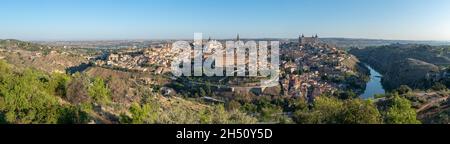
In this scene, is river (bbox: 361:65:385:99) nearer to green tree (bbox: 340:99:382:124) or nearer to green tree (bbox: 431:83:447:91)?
green tree (bbox: 431:83:447:91)

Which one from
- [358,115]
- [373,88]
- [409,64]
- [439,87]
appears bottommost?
[373,88]

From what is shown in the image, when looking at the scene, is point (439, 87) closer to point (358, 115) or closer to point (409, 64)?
point (409, 64)

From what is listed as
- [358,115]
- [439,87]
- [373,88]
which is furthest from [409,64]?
[358,115]

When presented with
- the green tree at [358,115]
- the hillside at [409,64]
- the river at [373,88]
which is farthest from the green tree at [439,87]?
the green tree at [358,115]

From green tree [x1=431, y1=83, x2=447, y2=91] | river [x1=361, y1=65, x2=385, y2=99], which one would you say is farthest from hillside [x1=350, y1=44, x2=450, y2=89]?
green tree [x1=431, y1=83, x2=447, y2=91]

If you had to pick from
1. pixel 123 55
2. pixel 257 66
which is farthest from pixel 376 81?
pixel 123 55

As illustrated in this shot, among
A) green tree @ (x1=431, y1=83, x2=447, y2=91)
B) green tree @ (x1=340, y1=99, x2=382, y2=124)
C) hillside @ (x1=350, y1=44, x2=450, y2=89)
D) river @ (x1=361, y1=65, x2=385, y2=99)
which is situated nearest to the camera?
green tree @ (x1=340, y1=99, x2=382, y2=124)

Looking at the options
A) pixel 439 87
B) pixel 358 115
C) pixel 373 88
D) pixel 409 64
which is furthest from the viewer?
pixel 409 64

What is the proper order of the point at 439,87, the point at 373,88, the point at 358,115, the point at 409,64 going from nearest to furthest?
the point at 358,115, the point at 439,87, the point at 373,88, the point at 409,64

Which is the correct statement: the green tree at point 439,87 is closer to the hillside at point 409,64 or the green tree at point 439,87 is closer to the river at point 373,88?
the hillside at point 409,64

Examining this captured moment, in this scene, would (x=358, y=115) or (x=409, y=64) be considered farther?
(x=409, y=64)
